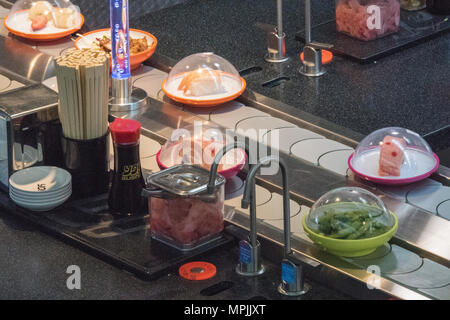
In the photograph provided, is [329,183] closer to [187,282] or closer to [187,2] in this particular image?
[187,282]

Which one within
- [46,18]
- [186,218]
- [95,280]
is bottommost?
[95,280]

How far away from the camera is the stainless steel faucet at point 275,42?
136 inches

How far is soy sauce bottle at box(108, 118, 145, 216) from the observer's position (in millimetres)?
2367

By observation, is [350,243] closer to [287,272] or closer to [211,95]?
[287,272]

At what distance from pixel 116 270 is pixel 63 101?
19.3 inches

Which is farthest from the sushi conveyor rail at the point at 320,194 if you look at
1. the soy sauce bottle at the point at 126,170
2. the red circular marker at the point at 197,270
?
the soy sauce bottle at the point at 126,170

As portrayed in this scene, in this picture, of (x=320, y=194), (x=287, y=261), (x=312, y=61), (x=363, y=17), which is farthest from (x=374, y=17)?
(x=287, y=261)

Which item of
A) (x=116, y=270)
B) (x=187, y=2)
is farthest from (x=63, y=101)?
(x=187, y=2)

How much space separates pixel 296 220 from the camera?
7.74 feet

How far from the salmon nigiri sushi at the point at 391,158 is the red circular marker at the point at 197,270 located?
1.83ft

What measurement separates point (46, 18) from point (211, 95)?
0.86 meters

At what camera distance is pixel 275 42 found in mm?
3500

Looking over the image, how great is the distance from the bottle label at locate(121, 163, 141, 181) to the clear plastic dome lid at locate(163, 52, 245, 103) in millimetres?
604
